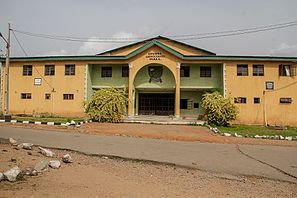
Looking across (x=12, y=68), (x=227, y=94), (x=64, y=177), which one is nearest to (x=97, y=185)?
(x=64, y=177)

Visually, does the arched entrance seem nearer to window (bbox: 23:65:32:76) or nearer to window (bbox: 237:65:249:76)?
window (bbox: 237:65:249:76)

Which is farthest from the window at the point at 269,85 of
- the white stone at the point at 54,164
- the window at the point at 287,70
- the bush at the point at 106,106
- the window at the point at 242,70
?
the white stone at the point at 54,164

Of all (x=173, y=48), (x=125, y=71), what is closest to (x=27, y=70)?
(x=125, y=71)

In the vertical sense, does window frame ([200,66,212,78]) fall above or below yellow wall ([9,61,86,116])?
above

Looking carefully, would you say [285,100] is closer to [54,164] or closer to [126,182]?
[126,182]

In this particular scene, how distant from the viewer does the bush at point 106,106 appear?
21.8 metres

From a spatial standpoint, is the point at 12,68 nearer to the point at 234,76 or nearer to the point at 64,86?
the point at 64,86

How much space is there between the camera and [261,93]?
26016 millimetres

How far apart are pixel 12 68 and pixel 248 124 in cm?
2348

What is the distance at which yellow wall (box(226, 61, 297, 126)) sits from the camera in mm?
25766

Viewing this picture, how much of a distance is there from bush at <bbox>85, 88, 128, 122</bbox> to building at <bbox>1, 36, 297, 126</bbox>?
3912 mm

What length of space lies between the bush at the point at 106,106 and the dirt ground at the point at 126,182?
45.6 feet

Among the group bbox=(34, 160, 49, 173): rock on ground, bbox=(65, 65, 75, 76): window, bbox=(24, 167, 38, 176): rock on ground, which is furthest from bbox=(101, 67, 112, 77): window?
bbox=(24, 167, 38, 176): rock on ground

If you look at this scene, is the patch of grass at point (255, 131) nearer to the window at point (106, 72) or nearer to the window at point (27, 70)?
the window at point (106, 72)
